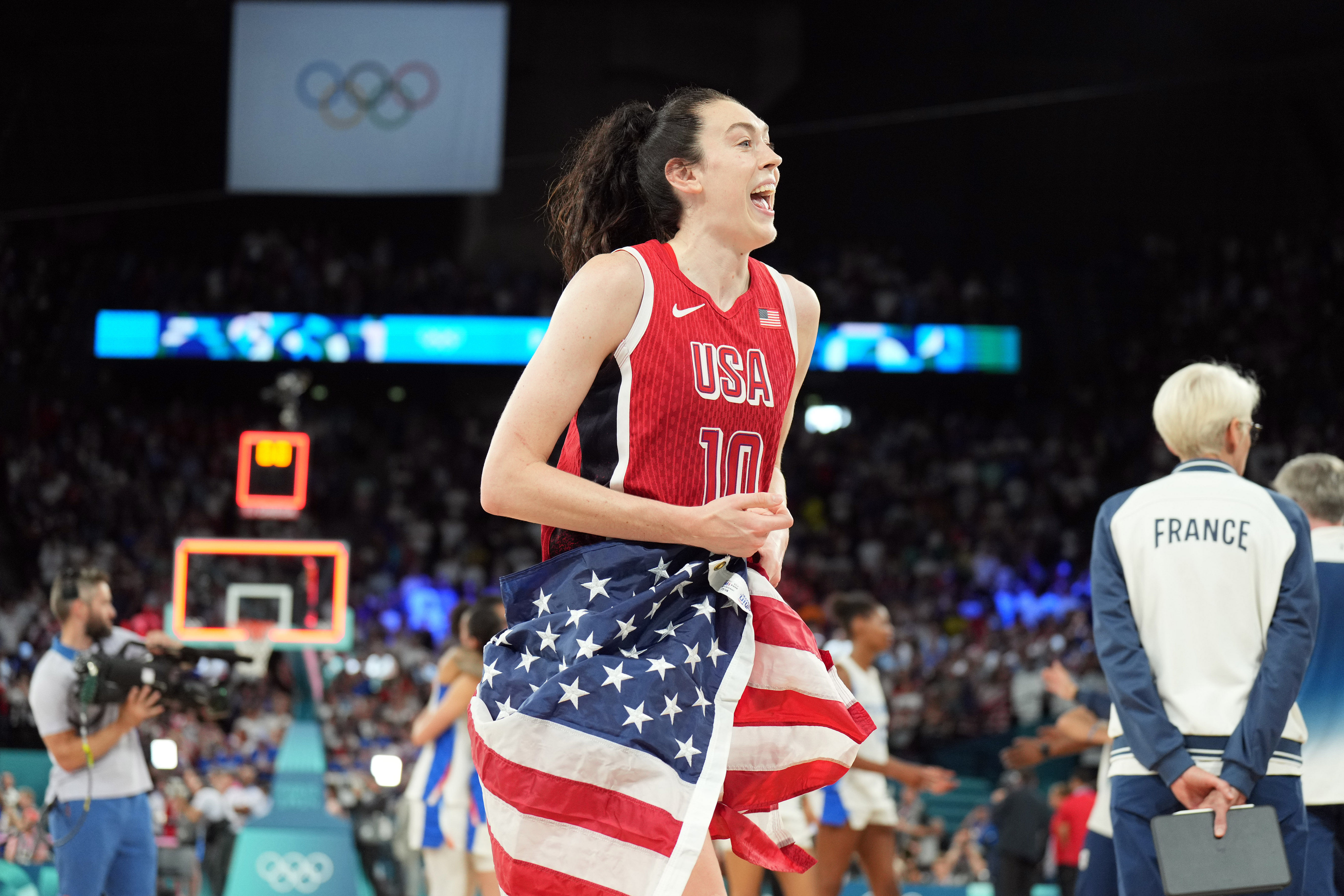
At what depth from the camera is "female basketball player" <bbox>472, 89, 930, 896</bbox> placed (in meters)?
1.97

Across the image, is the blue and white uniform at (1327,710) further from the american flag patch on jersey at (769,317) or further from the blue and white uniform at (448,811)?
the blue and white uniform at (448,811)

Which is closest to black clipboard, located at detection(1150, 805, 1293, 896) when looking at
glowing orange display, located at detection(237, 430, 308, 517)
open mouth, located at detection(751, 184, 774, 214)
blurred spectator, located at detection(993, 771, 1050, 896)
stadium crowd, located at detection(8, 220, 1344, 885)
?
open mouth, located at detection(751, 184, 774, 214)

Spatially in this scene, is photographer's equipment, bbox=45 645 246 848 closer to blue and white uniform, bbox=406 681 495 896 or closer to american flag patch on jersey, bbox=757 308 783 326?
blue and white uniform, bbox=406 681 495 896

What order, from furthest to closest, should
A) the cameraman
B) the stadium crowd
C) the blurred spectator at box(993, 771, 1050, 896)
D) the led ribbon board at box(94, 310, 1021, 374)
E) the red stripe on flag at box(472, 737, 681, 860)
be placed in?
1. the led ribbon board at box(94, 310, 1021, 374)
2. the stadium crowd
3. the blurred spectator at box(993, 771, 1050, 896)
4. the cameraman
5. the red stripe on flag at box(472, 737, 681, 860)

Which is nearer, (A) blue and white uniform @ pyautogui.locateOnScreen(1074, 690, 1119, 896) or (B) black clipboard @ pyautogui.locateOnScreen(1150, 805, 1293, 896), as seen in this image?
(B) black clipboard @ pyautogui.locateOnScreen(1150, 805, 1293, 896)

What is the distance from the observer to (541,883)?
6.49 ft

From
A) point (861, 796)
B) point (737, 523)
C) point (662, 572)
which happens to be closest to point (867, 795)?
point (861, 796)

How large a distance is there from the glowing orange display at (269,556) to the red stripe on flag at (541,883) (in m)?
5.10

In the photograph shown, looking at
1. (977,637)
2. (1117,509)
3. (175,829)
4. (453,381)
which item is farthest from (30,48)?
(1117,509)

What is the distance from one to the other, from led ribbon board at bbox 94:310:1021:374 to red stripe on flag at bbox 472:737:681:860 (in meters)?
17.8

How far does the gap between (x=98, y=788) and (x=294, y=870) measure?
2211 mm

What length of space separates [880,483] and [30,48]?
520 inches

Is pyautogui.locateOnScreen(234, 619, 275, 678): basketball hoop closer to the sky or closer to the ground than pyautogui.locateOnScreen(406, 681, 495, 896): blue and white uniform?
closer to the sky

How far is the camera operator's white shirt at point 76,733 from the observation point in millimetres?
5289
